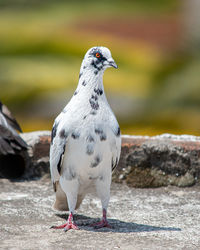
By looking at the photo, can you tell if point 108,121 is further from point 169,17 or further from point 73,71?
point 169,17

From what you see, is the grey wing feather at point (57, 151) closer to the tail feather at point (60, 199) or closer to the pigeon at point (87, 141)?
the pigeon at point (87, 141)

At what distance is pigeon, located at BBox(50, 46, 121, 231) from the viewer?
4.66m

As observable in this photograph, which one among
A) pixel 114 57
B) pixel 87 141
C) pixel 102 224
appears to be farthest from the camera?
pixel 114 57

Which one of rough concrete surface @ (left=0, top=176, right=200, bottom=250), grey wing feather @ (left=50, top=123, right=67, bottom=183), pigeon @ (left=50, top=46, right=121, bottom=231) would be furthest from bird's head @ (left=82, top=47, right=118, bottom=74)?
rough concrete surface @ (left=0, top=176, right=200, bottom=250)

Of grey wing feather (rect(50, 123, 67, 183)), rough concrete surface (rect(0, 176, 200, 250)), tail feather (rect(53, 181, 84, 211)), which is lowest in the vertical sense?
rough concrete surface (rect(0, 176, 200, 250))

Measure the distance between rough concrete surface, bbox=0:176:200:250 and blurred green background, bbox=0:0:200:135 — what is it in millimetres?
8200

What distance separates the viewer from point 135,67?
18.2 metres

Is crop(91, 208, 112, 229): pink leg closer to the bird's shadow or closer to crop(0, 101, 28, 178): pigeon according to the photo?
the bird's shadow

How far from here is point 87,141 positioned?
4.64 meters

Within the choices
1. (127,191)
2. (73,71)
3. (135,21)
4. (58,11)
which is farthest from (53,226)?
(58,11)

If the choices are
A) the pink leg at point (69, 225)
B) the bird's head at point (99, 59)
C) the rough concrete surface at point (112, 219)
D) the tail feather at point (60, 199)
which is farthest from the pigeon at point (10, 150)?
the bird's head at point (99, 59)

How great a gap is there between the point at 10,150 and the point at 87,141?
207cm

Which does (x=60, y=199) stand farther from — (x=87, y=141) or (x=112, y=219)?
(x=87, y=141)

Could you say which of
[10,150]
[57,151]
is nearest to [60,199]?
[57,151]
